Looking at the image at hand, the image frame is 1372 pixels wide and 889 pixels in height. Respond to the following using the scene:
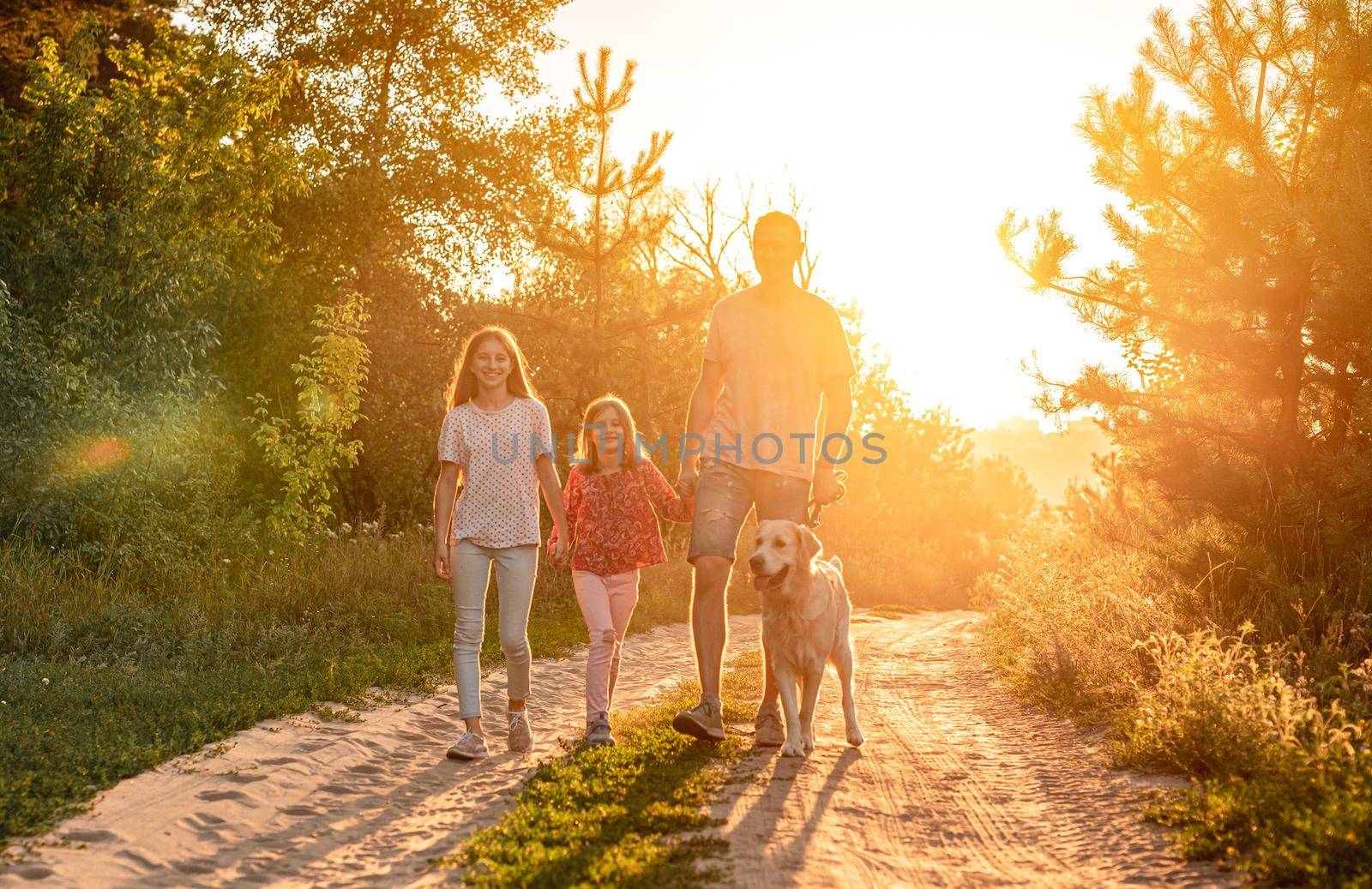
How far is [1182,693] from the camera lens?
507 centimetres

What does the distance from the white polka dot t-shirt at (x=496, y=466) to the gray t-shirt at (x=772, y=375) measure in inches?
38.6

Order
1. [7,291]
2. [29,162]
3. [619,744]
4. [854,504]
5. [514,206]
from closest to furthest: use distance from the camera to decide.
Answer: [619,744] < [7,291] < [29,162] < [514,206] < [854,504]

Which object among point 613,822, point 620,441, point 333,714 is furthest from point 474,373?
point 613,822

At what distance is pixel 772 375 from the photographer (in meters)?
6.00

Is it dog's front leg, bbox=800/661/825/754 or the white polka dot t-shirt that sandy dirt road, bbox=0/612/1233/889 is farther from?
the white polka dot t-shirt

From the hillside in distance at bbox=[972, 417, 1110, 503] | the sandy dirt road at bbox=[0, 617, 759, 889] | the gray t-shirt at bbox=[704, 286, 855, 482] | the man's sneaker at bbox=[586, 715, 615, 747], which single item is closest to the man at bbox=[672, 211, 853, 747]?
the gray t-shirt at bbox=[704, 286, 855, 482]

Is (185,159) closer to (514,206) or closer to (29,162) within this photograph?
(29,162)

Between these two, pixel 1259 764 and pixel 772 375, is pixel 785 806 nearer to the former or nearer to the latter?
pixel 1259 764

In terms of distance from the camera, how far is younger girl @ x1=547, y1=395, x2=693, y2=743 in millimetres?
6125

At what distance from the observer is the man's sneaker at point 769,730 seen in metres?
5.79

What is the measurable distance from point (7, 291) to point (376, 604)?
6.56 metres

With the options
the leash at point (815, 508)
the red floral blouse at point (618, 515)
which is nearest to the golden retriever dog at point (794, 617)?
the leash at point (815, 508)

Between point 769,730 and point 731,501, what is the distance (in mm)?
1242

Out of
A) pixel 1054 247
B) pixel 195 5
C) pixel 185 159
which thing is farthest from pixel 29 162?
pixel 1054 247
